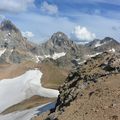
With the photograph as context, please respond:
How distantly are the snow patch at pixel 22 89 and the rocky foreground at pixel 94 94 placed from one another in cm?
4186

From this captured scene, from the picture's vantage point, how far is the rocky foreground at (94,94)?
25.2 meters

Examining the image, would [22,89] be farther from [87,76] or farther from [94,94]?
[94,94]

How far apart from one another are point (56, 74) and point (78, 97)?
7666 cm

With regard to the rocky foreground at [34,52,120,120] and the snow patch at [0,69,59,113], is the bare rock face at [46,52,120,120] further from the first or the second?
the snow patch at [0,69,59,113]

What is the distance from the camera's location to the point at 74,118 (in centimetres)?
2548

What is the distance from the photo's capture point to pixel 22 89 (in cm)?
8875

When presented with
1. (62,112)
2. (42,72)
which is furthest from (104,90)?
(42,72)

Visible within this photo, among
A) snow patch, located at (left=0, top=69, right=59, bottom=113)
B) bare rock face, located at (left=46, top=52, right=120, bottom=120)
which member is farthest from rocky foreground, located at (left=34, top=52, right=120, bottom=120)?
snow patch, located at (left=0, top=69, right=59, bottom=113)

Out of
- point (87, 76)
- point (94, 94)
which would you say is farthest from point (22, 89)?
point (94, 94)

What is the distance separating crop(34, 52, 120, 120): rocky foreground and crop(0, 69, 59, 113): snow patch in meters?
41.9

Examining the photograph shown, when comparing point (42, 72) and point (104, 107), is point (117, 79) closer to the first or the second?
point (104, 107)

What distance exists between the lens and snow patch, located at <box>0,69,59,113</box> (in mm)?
80775

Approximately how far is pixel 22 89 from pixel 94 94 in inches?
2441

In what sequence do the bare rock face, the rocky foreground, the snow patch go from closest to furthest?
1. the rocky foreground
2. the bare rock face
3. the snow patch
